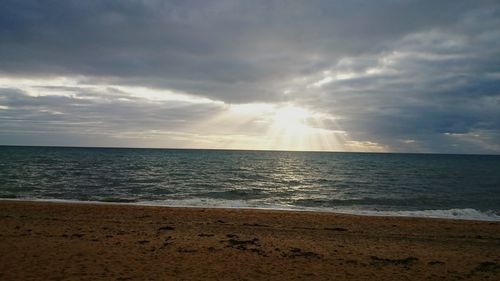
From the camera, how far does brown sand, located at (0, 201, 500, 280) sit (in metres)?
9.30

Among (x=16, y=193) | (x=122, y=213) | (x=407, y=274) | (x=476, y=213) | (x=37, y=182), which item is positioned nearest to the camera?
(x=407, y=274)

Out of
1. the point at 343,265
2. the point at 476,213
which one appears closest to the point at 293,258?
the point at 343,265

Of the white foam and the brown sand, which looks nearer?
the brown sand

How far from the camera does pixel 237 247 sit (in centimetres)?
1189

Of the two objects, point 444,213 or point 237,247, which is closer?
point 237,247

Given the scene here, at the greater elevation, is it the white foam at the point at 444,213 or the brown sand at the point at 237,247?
the brown sand at the point at 237,247

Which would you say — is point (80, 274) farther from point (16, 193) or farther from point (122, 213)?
point (16, 193)

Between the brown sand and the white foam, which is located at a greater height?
the brown sand

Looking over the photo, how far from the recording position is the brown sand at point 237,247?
930 centimetres

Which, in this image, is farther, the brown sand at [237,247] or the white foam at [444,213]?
the white foam at [444,213]

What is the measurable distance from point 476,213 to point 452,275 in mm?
15869

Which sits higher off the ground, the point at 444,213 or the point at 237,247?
the point at 237,247

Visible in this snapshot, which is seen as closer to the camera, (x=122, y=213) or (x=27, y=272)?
(x=27, y=272)

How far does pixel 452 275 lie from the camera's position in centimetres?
955
